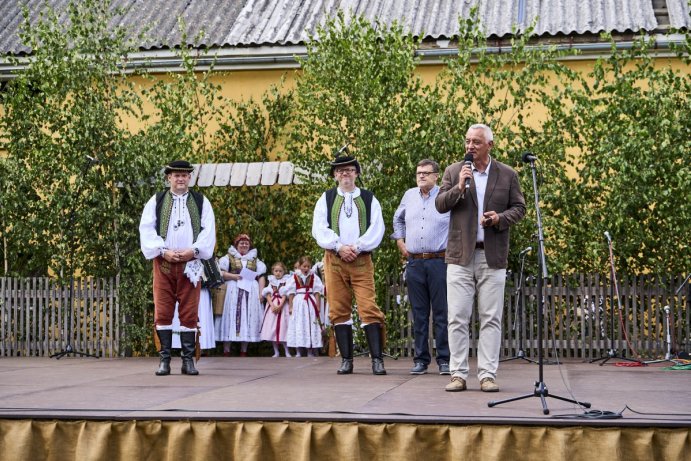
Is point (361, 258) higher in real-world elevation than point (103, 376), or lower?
higher

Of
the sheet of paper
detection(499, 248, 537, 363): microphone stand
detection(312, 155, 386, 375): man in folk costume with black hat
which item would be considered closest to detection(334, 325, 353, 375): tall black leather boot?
detection(312, 155, 386, 375): man in folk costume with black hat

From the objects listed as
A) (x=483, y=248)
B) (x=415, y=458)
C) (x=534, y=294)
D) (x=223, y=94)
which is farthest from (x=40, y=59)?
(x=415, y=458)

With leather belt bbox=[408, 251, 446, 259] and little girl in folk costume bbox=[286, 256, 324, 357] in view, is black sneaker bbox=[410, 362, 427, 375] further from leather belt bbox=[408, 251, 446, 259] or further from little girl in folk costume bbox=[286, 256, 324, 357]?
little girl in folk costume bbox=[286, 256, 324, 357]

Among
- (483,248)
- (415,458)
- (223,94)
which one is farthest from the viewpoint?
(223,94)

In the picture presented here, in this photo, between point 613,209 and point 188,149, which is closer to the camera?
point 613,209

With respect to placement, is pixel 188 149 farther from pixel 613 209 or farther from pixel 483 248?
pixel 483 248

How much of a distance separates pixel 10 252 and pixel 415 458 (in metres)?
10.2

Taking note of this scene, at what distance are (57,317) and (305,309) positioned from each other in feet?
11.1

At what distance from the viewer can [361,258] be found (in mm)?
9156

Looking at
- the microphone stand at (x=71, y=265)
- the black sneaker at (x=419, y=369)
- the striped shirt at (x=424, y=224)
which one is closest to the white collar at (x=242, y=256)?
the microphone stand at (x=71, y=265)

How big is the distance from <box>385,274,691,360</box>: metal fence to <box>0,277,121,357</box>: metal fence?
148 inches

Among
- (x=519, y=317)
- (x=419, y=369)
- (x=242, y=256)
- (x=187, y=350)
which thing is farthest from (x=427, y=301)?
(x=242, y=256)

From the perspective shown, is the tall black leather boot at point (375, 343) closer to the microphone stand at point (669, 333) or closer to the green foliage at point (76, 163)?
the microphone stand at point (669, 333)

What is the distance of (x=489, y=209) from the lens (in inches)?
291
